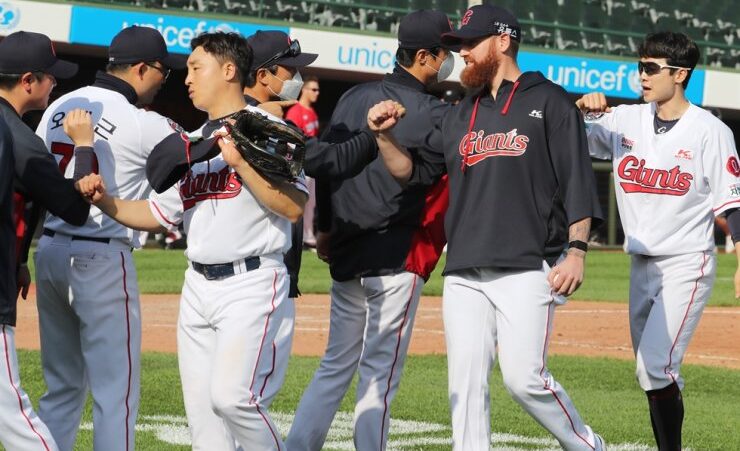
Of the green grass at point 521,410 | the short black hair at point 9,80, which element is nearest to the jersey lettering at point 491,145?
the short black hair at point 9,80

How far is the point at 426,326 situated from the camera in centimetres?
1213

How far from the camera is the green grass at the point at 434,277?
14.7 m

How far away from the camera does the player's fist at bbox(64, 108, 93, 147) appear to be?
4945mm

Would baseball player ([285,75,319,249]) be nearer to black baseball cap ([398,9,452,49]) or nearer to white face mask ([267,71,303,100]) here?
black baseball cap ([398,9,452,49])

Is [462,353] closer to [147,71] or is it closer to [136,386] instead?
[136,386]

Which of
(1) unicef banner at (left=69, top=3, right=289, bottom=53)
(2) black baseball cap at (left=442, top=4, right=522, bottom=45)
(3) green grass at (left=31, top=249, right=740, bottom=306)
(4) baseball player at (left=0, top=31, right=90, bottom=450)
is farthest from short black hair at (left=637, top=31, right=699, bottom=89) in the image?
(1) unicef banner at (left=69, top=3, right=289, bottom=53)

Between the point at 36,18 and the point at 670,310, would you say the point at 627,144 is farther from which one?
the point at 36,18

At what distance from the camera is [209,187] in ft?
15.9

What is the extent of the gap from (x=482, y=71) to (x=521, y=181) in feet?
1.66

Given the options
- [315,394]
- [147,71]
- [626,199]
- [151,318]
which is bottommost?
[151,318]

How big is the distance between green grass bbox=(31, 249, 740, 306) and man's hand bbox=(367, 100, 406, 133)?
9.33m

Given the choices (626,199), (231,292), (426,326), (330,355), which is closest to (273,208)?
(231,292)

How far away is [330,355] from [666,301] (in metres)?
1.61

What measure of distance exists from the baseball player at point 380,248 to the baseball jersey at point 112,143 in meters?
0.84
